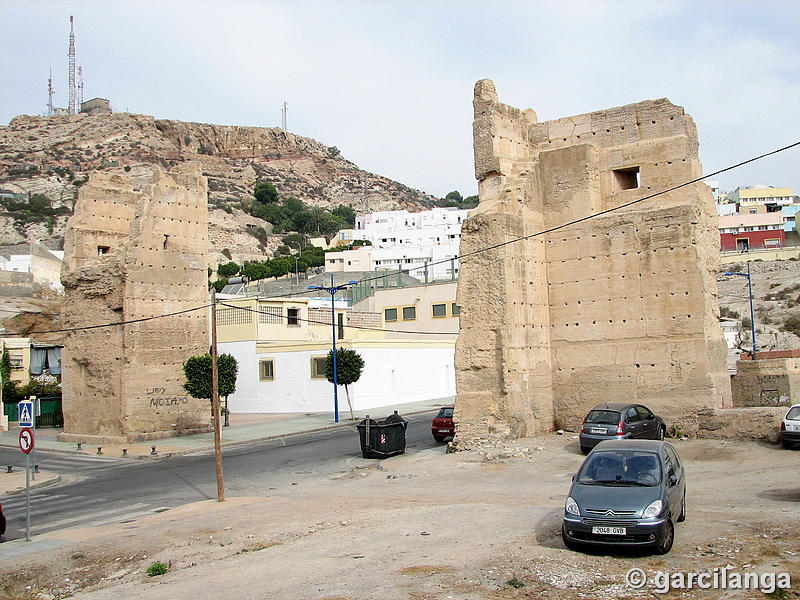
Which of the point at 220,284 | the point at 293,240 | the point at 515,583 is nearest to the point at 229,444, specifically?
the point at 515,583

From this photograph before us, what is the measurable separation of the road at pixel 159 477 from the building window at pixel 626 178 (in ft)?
33.5

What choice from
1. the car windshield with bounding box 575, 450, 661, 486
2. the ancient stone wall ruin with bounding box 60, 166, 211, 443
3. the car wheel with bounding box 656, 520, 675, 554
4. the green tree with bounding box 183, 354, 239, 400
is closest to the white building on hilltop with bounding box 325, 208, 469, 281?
the ancient stone wall ruin with bounding box 60, 166, 211, 443

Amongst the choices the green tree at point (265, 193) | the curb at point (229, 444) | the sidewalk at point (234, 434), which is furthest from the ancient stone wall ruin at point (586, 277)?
the green tree at point (265, 193)

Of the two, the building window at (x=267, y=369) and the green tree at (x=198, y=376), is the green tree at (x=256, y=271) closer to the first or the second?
the building window at (x=267, y=369)

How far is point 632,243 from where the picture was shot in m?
20.3

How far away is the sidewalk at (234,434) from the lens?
2700 cm

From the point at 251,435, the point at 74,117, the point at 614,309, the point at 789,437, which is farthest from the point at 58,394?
the point at 74,117

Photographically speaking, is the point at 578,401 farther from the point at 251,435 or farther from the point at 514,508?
the point at 251,435

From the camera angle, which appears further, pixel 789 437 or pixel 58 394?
pixel 58 394

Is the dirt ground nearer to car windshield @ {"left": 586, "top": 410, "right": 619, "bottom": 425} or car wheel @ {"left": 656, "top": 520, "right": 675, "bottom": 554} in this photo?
car wheel @ {"left": 656, "top": 520, "right": 675, "bottom": 554}

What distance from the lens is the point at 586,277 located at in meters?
21.2

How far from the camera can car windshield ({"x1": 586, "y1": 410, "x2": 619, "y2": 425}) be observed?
17.4 metres

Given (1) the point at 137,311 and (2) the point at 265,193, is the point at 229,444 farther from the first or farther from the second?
(2) the point at 265,193

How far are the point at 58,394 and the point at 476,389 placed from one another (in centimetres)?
2697
